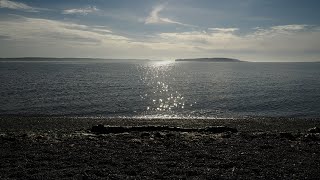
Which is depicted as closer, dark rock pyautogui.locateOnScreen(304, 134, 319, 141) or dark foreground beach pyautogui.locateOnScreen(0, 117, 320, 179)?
dark foreground beach pyautogui.locateOnScreen(0, 117, 320, 179)

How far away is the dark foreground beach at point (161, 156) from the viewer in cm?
1212

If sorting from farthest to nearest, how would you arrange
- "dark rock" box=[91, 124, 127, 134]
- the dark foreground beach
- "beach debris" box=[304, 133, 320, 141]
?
"dark rock" box=[91, 124, 127, 134]
"beach debris" box=[304, 133, 320, 141]
the dark foreground beach

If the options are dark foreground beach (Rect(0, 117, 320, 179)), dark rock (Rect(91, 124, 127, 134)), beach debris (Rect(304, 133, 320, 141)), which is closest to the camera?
dark foreground beach (Rect(0, 117, 320, 179))

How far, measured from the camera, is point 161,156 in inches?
579

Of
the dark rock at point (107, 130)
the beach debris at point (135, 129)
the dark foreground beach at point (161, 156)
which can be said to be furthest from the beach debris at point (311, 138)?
the dark rock at point (107, 130)

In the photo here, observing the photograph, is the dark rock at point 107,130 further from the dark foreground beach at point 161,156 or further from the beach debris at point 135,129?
the dark foreground beach at point 161,156

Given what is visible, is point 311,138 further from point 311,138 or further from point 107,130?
point 107,130

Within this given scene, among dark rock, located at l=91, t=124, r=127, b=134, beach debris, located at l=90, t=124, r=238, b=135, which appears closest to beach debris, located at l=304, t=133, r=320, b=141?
beach debris, located at l=90, t=124, r=238, b=135

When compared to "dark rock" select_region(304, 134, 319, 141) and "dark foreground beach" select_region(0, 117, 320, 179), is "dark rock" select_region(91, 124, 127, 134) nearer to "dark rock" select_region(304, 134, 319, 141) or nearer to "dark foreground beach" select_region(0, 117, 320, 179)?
"dark foreground beach" select_region(0, 117, 320, 179)

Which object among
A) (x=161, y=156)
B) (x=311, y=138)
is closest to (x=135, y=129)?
(x=161, y=156)

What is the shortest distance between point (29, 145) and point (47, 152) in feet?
6.19

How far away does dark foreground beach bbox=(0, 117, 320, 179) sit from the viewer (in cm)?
1212

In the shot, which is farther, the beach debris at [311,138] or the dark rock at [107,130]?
the dark rock at [107,130]

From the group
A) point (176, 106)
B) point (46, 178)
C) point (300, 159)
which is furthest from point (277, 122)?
point (46, 178)
